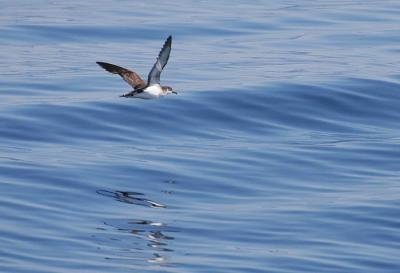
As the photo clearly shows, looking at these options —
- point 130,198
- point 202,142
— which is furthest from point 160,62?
point 202,142

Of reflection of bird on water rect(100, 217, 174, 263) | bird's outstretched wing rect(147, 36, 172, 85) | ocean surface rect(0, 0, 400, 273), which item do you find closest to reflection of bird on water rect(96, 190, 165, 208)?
ocean surface rect(0, 0, 400, 273)

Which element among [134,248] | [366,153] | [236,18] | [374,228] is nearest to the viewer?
[134,248]

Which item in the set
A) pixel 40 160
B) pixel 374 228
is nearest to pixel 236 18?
pixel 40 160

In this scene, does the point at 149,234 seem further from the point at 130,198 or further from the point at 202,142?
the point at 202,142

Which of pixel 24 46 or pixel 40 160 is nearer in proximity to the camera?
pixel 40 160

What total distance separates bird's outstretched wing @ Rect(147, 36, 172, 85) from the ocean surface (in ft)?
5.79

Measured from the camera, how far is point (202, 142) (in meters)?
24.0

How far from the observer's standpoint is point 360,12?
129 feet

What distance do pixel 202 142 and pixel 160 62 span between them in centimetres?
527

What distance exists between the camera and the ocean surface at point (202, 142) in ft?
56.1

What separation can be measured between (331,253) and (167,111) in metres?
9.54

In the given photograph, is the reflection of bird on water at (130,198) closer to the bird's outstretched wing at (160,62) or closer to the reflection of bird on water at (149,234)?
the reflection of bird on water at (149,234)

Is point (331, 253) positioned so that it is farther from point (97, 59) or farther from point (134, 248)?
point (97, 59)

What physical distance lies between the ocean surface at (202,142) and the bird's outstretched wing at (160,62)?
176cm
